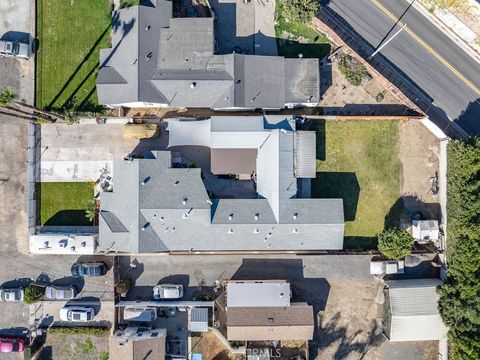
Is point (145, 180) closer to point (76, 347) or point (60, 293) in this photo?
point (60, 293)

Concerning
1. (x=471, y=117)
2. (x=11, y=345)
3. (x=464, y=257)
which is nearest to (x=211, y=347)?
(x=11, y=345)

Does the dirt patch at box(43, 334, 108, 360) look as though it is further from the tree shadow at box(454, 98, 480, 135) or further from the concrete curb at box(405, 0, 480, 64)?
the concrete curb at box(405, 0, 480, 64)

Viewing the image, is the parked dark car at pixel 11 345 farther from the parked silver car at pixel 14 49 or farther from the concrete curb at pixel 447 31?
the concrete curb at pixel 447 31

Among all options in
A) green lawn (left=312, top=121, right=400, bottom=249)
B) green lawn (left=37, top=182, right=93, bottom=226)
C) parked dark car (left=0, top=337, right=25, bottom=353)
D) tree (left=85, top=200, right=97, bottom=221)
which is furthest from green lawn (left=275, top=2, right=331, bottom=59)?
parked dark car (left=0, top=337, right=25, bottom=353)

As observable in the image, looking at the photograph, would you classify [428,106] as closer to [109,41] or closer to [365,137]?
[365,137]

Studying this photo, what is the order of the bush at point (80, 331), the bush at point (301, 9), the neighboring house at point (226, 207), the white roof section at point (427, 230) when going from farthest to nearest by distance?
1. the bush at point (80, 331)
2. the white roof section at point (427, 230)
3. the bush at point (301, 9)
4. the neighboring house at point (226, 207)

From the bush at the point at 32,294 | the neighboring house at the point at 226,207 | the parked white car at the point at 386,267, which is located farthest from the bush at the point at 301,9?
the bush at the point at 32,294
